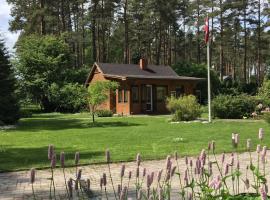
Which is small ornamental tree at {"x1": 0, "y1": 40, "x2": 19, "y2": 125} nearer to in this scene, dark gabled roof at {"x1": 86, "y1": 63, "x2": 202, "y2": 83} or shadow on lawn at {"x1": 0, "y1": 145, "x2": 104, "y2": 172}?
dark gabled roof at {"x1": 86, "y1": 63, "x2": 202, "y2": 83}

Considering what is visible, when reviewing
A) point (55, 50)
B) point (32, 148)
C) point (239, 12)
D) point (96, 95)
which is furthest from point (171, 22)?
point (32, 148)

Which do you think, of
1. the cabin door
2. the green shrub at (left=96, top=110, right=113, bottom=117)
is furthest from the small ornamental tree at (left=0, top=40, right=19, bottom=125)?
the cabin door

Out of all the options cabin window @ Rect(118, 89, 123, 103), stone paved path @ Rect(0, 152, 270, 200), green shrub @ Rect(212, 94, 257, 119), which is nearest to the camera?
stone paved path @ Rect(0, 152, 270, 200)

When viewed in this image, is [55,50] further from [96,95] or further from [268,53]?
[268,53]

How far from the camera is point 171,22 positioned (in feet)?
202

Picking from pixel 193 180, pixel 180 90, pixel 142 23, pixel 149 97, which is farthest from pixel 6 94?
pixel 142 23

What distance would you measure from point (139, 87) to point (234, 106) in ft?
36.7

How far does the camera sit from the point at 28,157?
1202 centimetres

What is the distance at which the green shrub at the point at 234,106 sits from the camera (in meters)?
27.9

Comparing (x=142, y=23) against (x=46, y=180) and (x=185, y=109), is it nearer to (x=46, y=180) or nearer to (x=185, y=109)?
(x=185, y=109)

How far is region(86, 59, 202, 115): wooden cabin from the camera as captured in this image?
122 feet

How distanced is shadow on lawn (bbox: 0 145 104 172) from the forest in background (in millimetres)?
34238

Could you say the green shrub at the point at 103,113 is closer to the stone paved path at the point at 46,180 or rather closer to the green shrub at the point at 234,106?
the green shrub at the point at 234,106

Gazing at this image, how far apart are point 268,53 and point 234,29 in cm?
592
